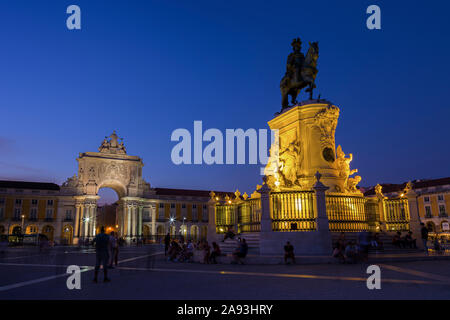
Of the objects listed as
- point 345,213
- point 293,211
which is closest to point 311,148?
point 345,213

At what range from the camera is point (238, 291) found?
639 cm

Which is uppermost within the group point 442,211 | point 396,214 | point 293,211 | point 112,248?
point 442,211

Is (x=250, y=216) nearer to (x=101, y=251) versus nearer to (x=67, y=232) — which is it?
(x=101, y=251)

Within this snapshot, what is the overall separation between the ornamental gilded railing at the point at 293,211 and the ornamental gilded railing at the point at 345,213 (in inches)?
38.1

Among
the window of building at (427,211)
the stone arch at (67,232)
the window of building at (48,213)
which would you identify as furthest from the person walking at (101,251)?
the window of building at (48,213)

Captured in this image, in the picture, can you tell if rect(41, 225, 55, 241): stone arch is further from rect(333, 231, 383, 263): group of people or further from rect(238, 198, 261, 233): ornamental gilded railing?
rect(333, 231, 383, 263): group of people

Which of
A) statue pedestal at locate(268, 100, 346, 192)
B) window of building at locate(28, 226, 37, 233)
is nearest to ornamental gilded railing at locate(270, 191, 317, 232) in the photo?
statue pedestal at locate(268, 100, 346, 192)

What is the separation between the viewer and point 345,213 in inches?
559

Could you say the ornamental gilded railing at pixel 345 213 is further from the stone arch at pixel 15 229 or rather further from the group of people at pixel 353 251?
the stone arch at pixel 15 229

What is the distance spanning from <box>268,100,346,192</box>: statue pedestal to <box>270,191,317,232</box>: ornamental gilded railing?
1711mm

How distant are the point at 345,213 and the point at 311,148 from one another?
11.3ft

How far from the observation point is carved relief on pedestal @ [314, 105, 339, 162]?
15.8 meters

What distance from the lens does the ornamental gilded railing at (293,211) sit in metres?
13.1
